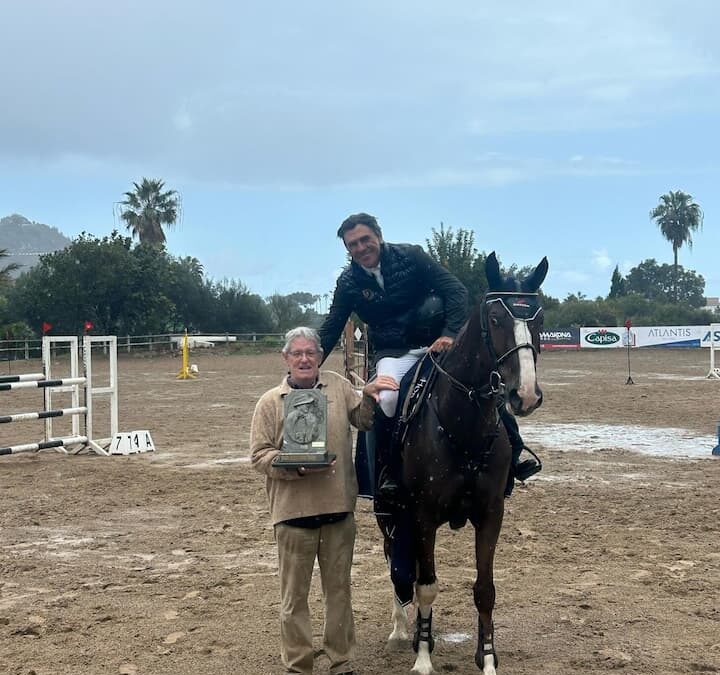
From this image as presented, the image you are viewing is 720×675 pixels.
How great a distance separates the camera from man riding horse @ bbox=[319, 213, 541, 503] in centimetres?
451

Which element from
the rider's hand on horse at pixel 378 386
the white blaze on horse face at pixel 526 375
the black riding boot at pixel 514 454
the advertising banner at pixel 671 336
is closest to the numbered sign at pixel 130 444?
the black riding boot at pixel 514 454

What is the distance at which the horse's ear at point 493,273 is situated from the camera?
13.0 feet

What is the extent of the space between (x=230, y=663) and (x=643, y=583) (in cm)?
291

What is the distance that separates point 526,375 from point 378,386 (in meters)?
0.88

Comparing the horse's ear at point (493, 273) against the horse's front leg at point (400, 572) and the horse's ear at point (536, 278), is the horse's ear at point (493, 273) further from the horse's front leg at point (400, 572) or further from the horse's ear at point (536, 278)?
the horse's front leg at point (400, 572)

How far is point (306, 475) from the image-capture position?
3818mm

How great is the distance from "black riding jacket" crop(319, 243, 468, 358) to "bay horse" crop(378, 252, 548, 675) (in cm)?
49

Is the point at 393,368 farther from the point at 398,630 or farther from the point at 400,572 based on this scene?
the point at 398,630

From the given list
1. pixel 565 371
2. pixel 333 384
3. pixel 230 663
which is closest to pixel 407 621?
pixel 230 663

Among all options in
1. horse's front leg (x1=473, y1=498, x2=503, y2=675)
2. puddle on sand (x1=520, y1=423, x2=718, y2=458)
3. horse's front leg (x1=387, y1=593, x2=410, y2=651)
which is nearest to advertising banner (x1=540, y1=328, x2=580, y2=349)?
puddle on sand (x1=520, y1=423, x2=718, y2=458)

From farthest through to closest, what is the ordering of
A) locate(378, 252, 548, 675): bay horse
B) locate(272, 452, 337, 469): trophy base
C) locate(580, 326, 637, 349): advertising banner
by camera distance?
locate(580, 326, 637, 349): advertising banner
locate(378, 252, 548, 675): bay horse
locate(272, 452, 337, 469): trophy base

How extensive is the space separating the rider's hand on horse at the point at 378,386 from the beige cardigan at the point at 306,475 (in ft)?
0.47

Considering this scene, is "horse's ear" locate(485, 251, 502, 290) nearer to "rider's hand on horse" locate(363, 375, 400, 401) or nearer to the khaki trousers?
"rider's hand on horse" locate(363, 375, 400, 401)

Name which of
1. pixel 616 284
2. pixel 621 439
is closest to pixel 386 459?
pixel 621 439
